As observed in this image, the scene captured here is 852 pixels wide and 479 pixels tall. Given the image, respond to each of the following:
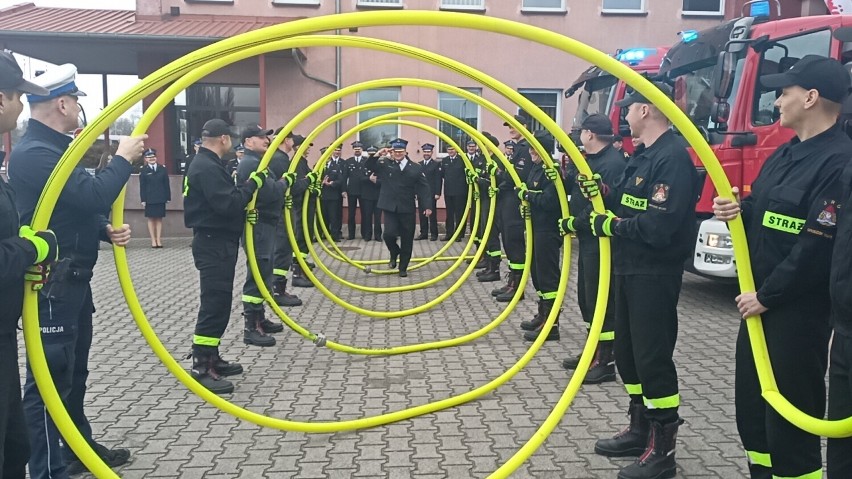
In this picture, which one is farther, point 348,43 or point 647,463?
point 348,43

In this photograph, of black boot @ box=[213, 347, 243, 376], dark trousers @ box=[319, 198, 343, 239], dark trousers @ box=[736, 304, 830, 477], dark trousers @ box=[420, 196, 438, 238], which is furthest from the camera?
dark trousers @ box=[420, 196, 438, 238]

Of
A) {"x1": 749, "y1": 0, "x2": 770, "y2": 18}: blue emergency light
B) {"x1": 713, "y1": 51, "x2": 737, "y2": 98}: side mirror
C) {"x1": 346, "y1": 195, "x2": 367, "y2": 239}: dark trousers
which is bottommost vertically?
{"x1": 346, "y1": 195, "x2": 367, "y2": 239}: dark trousers

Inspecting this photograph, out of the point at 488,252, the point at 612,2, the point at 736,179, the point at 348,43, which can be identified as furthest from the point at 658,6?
the point at 348,43

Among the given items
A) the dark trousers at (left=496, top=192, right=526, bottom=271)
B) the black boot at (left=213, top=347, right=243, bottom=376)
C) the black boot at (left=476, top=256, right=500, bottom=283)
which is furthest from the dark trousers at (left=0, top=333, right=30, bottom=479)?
the black boot at (left=476, top=256, right=500, bottom=283)

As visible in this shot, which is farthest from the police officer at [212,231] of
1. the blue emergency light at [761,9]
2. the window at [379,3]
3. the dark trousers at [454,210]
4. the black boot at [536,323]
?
the window at [379,3]

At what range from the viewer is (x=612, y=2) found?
17.4m

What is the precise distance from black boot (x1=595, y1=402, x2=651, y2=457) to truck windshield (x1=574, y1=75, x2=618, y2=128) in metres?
7.97

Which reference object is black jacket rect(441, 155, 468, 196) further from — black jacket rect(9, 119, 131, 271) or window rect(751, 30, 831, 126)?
black jacket rect(9, 119, 131, 271)

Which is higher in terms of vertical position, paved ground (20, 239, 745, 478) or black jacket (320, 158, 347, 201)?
black jacket (320, 158, 347, 201)

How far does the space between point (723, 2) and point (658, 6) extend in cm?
183

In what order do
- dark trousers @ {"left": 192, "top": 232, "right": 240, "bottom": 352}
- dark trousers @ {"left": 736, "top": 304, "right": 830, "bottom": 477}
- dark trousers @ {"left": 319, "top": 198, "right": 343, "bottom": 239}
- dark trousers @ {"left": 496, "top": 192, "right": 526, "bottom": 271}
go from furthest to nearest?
dark trousers @ {"left": 319, "top": 198, "right": 343, "bottom": 239} < dark trousers @ {"left": 496, "top": 192, "right": 526, "bottom": 271} < dark trousers @ {"left": 192, "top": 232, "right": 240, "bottom": 352} < dark trousers @ {"left": 736, "top": 304, "right": 830, "bottom": 477}

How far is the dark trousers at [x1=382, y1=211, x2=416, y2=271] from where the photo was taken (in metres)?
10.5

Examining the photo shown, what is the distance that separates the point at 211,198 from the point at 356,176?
33.1ft

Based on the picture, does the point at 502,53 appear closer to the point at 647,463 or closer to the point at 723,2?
the point at 723,2
